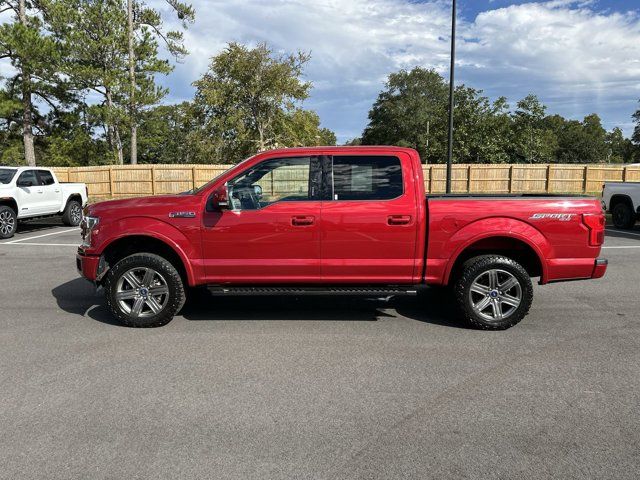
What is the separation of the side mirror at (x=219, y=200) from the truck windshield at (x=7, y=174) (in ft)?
34.3

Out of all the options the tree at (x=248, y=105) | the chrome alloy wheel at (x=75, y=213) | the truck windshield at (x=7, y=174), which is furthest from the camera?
the tree at (x=248, y=105)

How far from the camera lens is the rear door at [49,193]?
45.1 feet

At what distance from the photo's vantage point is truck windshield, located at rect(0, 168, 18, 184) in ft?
42.3

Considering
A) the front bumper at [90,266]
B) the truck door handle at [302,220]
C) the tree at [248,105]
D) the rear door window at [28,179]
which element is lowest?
the front bumper at [90,266]

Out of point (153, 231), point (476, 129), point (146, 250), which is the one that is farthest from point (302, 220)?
point (476, 129)

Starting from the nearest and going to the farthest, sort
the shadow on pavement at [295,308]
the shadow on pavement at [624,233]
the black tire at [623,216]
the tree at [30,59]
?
the shadow on pavement at [295,308], the shadow on pavement at [624,233], the black tire at [623,216], the tree at [30,59]

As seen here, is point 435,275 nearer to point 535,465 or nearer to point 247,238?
point 247,238

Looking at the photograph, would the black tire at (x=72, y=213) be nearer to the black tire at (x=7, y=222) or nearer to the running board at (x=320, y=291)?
the black tire at (x=7, y=222)

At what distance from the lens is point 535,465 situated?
2805 millimetres

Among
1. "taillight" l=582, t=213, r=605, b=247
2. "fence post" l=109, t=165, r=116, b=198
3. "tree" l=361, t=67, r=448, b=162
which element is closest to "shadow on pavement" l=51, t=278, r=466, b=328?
"taillight" l=582, t=213, r=605, b=247

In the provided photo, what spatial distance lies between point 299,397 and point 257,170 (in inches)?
97.8

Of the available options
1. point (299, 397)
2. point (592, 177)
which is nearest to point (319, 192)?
point (299, 397)

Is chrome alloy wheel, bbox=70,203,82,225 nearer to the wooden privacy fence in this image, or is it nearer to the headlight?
the headlight

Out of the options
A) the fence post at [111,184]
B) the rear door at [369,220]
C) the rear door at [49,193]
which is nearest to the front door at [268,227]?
the rear door at [369,220]
